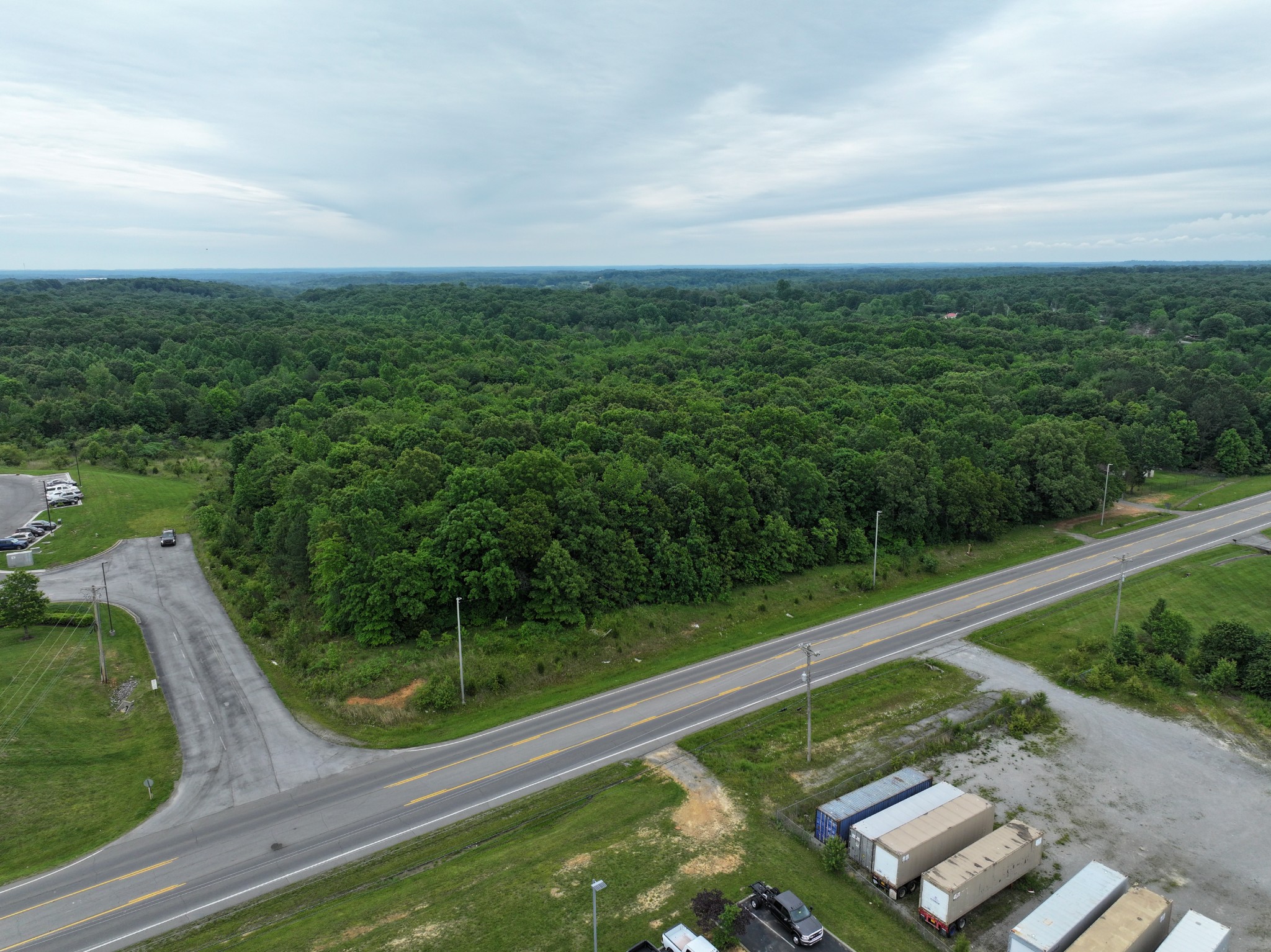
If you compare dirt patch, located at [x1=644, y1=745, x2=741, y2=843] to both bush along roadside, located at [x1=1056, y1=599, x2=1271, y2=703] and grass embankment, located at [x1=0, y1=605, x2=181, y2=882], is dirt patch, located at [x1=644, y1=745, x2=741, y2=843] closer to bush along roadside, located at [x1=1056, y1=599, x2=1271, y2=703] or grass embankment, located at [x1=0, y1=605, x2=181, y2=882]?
grass embankment, located at [x1=0, y1=605, x2=181, y2=882]

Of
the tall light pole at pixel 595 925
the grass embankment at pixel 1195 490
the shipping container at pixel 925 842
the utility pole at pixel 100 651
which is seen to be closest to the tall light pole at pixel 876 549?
the shipping container at pixel 925 842

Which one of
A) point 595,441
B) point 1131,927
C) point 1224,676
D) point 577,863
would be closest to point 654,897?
point 577,863

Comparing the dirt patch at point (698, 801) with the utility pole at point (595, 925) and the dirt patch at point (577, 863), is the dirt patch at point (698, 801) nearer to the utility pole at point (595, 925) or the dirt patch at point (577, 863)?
the dirt patch at point (577, 863)

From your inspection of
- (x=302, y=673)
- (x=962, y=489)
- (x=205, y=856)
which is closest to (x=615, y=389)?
(x=962, y=489)

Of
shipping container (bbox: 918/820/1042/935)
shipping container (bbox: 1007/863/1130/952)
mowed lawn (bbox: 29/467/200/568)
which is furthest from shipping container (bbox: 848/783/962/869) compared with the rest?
mowed lawn (bbox: 29/467/200/568)

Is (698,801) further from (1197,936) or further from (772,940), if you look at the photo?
(1197,936)

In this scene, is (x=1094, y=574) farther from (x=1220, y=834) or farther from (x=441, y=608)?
(x=441, y=608)

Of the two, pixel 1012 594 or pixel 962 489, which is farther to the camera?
pixel 962 489
